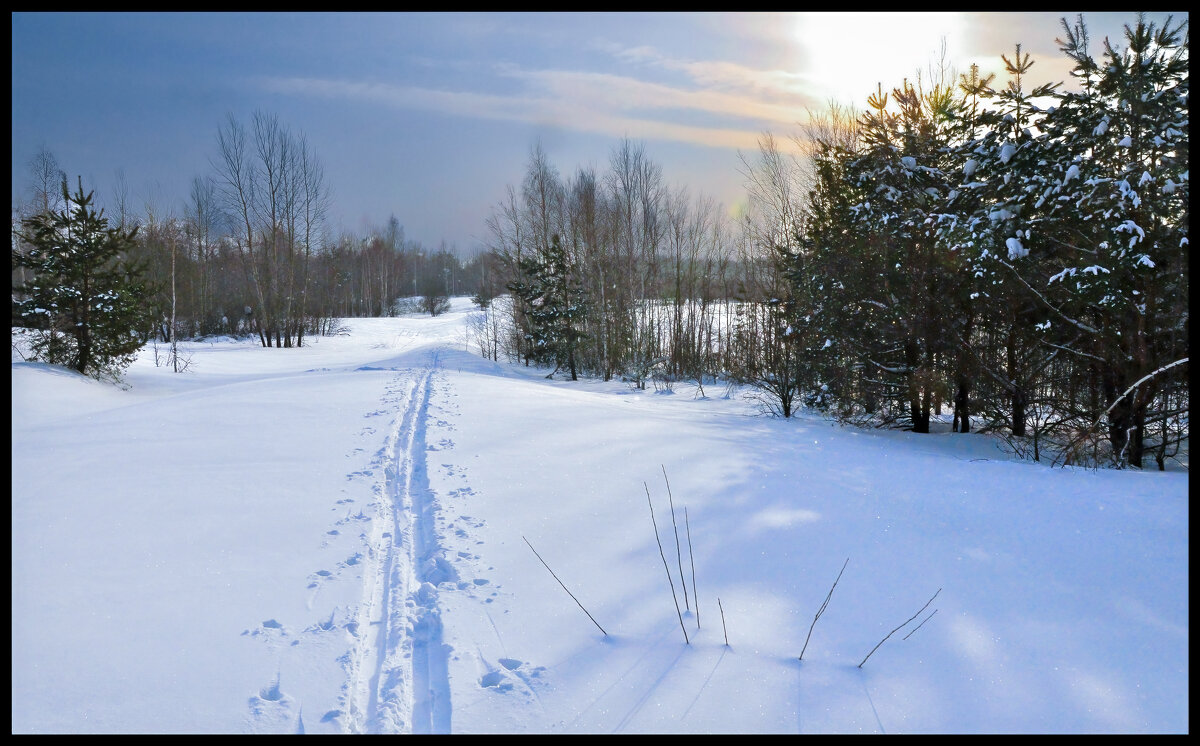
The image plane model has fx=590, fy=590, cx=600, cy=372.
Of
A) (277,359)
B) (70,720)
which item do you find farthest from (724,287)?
(70,720)

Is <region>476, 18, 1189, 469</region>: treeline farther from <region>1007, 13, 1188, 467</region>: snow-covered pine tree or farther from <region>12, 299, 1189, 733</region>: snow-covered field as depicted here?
<region>12, 299, 1189, 733</region>: snow-covered field

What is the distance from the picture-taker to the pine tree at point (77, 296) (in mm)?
12602

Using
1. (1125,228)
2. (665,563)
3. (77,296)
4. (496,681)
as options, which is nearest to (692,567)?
(665,563)

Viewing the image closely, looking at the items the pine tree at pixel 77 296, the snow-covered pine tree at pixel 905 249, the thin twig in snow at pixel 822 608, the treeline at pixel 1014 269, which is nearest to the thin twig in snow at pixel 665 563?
the thin twig in snow at pixel 822 608

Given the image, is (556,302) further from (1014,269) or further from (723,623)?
(723,623)

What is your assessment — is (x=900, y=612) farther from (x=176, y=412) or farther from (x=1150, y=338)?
(x=176, y=412)

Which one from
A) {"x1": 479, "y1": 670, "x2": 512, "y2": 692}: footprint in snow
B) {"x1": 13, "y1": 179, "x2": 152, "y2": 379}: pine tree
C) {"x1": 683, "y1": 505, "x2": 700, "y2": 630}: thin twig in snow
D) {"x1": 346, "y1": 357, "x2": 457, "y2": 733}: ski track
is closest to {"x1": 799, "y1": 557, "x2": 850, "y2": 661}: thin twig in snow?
{"x1": 683, "y1": 505, "x2": 700, "y2": 630}: thin twig in snow

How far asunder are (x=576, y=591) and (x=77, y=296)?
48.7ft

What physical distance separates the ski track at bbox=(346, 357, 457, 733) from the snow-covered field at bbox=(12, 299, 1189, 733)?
0.02m

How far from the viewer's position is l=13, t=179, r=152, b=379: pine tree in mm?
Result: 12602

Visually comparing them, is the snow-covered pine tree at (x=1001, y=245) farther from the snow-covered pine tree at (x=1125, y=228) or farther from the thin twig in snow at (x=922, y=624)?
the thin twig in snow at (x=922, y=624)

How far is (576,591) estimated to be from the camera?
149 inches

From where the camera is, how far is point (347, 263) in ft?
206

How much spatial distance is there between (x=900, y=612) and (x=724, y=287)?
72.0 ft
